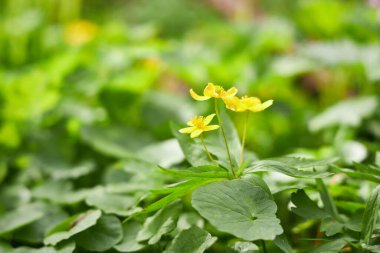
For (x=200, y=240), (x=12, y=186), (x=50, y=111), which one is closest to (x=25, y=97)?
(x=50, y=111)

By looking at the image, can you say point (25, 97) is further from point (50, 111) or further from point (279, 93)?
point (279, 93)

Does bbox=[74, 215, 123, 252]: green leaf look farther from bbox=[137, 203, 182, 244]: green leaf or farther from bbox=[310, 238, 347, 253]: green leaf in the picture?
bbox=[310, 238, 347, 253]: green leaf

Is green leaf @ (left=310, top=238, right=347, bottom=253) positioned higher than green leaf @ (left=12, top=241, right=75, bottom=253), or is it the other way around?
green leaf @ (left=310, top=238, right=347, bottom=253)

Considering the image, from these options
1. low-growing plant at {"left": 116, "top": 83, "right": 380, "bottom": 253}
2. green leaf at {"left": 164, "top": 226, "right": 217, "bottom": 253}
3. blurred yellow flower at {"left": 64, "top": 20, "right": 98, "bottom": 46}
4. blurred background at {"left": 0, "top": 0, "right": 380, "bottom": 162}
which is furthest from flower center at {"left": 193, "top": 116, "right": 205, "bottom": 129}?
blurred yellow flower at {"left": 64, "top": 20, "right": 98, "bottom": 46}

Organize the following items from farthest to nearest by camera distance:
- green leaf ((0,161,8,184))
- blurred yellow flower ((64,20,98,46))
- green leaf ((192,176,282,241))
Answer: blurred yellow flower ((64,20,98,46)) → green leaf ((0,161,8,184)) → green leaf ((192,176,282,241))

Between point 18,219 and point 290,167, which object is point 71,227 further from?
point 290,167

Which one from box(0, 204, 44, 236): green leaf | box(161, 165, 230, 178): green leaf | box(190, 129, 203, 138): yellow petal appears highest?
box(190, 129, 203, 138): yellow petal

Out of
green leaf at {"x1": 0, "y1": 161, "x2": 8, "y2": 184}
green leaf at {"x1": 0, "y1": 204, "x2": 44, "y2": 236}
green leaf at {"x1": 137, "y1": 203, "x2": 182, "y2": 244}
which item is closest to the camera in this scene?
green leaf at {"x1": 137, "y1": 203, "x2": 182, "y2": 244}
